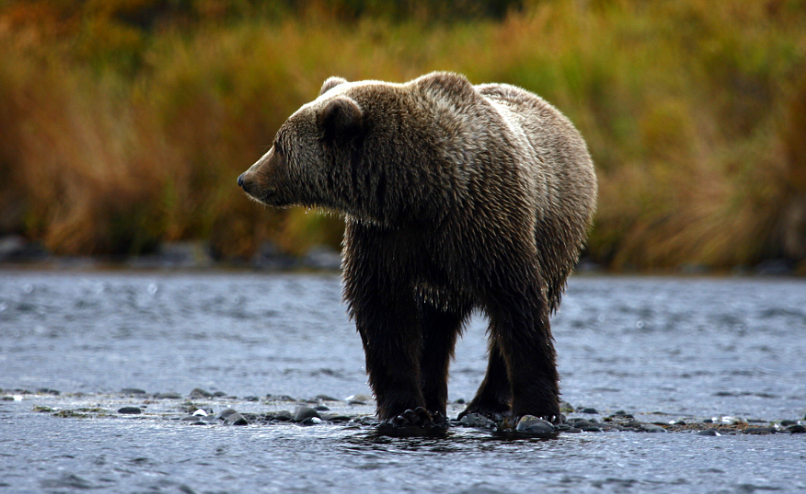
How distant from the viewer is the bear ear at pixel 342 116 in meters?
4.55

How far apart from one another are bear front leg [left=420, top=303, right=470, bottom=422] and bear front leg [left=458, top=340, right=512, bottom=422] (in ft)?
0.62

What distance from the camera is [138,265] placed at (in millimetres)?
16219

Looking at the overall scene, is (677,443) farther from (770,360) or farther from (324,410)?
(770,360)

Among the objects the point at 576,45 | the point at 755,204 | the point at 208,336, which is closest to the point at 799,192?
the point at 755,204

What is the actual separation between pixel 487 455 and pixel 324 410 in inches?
56.2

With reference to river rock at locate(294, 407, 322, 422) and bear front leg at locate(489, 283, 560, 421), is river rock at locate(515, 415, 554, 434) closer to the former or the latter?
bear front leg at locate(489, 283, 560, 421)

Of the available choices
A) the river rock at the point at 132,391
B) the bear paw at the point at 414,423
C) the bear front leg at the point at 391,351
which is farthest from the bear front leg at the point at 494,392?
the river rock at the point at 132,391

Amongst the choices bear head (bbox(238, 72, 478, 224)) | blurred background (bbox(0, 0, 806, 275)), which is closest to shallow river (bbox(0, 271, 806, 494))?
bear head (bbox(238, 72, 478, 224))

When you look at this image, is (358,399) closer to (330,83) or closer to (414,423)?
(414,423)

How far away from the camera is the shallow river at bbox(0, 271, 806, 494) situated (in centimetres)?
345

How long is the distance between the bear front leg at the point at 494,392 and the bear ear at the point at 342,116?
52.6 inches

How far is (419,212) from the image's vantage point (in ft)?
15.0

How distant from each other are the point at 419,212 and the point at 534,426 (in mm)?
1043

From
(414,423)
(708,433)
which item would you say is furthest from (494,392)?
(708,433)
